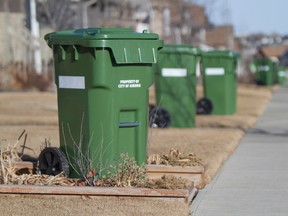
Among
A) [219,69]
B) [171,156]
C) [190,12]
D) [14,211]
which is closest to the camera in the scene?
[14,211]

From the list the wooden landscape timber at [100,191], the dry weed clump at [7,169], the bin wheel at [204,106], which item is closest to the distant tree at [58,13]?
the bin wheel at [204,106]

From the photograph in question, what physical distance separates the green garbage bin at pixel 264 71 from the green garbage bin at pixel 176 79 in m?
32.2

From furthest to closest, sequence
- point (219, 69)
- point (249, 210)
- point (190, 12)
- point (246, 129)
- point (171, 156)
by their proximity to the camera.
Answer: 1. point (190, 12)
2. point (219, 69)
3. point (246, 129)
4. point (171, 156)
5. point (249, 210)

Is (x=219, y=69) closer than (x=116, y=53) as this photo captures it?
No

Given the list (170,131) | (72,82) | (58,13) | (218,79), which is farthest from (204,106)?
(72,82)

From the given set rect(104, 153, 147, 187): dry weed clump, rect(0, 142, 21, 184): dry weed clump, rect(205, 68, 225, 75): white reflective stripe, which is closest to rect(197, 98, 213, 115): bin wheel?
rect(205, 68, 225, 75): white reflective stripe

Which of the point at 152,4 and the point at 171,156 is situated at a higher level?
the point at 152,4

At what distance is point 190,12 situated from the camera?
47.8 metres

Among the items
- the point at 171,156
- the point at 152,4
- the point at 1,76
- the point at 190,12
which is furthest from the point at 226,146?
the point at 152,4

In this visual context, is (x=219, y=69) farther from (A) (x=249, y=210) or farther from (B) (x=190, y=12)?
(B) (x=190, y=12)

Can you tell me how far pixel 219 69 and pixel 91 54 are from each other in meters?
12.7

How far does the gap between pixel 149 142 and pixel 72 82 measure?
3.15 meters

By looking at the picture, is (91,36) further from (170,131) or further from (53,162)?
(170,131)

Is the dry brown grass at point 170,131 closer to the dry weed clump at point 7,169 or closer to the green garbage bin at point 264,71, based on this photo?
the dry weed clump at point 7,169
